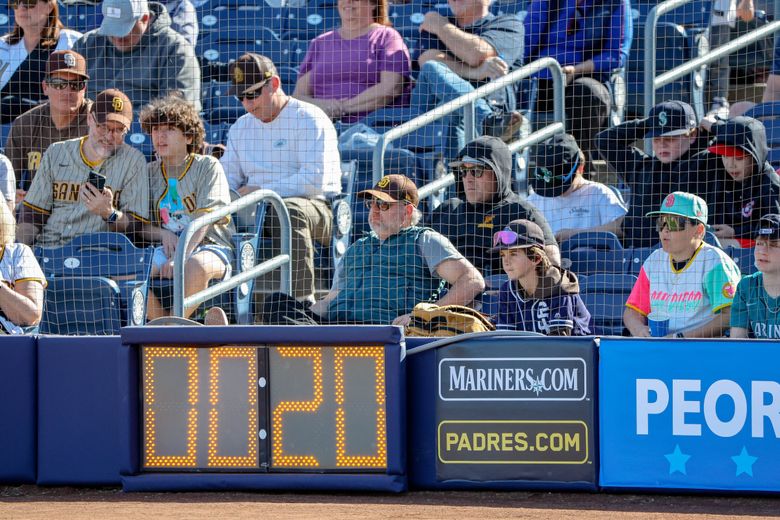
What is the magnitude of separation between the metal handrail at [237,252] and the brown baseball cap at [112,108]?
1093 millimetres

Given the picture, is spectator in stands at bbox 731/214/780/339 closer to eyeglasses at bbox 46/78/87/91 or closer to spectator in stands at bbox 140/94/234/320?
spectator in stands at bbox 140/94/234/320

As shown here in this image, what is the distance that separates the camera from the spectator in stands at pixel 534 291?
22.2ft

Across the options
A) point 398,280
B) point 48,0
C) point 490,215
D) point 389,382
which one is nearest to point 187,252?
point 398,280

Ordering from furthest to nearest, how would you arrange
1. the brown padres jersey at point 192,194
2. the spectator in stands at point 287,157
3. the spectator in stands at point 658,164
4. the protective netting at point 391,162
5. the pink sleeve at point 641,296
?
1. the spectator in stands at point 287,157
2. the brown padres jersey at point 192,194
3. the spectator in stands at point 658,164
4. the protective netting at point 391,162
5. the pink sleeve at point 641,296

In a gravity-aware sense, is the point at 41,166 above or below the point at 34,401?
above

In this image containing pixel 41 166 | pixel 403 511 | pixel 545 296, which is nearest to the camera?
pixel 403 511

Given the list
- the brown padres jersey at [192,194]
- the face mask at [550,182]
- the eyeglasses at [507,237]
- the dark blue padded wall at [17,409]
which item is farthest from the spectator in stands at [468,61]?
the dark blue padded wall at [17,409]

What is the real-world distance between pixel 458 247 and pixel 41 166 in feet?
9.58

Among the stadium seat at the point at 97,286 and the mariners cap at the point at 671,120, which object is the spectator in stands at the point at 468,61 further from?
the stadium seat at the point at 97,286

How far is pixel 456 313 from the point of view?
6230mm

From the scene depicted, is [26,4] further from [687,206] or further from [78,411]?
[687,206]

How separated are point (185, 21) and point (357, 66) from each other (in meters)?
1.79

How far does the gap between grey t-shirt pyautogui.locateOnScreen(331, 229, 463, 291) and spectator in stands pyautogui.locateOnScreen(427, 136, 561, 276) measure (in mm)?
402

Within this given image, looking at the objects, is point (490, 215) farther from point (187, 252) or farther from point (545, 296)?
point (187, 252)
